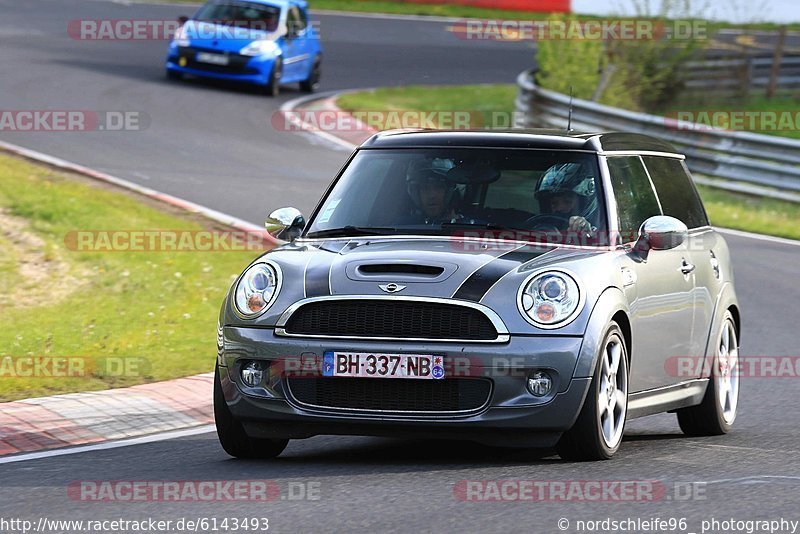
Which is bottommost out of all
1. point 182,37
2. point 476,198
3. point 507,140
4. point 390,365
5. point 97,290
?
point 97,290

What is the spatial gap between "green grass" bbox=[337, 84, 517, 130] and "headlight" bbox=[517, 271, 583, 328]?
17.0 meters

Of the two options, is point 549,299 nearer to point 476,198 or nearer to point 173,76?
point 476,198

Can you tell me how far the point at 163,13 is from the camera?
3703 centimetres

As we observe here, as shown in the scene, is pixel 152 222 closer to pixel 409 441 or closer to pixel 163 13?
pixel 409 441

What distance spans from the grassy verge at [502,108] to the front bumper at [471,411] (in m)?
12.0

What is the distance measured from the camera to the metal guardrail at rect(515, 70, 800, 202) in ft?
67.6

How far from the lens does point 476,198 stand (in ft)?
27.1

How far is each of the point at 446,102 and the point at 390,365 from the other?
21.2 m

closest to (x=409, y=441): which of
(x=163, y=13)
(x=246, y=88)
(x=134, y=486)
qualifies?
(x=134, y=486)

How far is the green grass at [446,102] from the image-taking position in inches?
1016

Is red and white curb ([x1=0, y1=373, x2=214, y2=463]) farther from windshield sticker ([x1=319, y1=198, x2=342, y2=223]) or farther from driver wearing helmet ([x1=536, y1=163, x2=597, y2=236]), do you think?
driver wearing helmet ([x1=536, y1=163, x2=597, y2=236])

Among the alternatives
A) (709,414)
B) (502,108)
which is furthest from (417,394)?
(502,108)

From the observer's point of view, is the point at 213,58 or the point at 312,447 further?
the point at 213,58

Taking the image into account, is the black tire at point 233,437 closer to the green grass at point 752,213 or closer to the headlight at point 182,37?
the green grass at point 752,213
